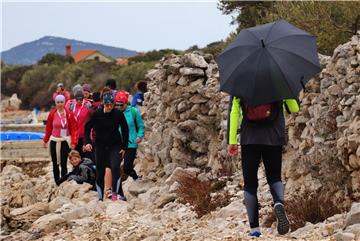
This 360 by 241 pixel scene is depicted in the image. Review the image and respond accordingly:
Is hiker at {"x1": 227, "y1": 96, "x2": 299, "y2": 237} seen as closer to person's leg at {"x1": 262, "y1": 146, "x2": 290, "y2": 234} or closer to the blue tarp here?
person's leg at {"x1": 262, "y1": 146, "x2": 290, "y2": 234}

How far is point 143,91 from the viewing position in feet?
51.0

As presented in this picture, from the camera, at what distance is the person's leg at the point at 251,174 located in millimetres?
7059

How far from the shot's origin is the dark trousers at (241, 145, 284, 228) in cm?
705

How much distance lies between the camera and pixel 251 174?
7.12 metres

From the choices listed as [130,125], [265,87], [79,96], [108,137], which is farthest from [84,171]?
[265,87]

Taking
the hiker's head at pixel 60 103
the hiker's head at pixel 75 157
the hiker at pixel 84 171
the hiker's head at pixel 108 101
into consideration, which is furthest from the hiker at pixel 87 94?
the hiker's head at pixel 108 101

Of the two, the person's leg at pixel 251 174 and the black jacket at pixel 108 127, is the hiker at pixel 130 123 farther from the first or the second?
the person's leg at pixel 251 174

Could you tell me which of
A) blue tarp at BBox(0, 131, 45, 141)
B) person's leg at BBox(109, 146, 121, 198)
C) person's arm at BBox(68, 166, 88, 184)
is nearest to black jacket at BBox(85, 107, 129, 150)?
person's leg at BBox(109, 146, 121, 198)

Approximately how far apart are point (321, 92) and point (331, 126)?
67 centimetres

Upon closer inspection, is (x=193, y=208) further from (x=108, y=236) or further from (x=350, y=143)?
(x=350, y=143)

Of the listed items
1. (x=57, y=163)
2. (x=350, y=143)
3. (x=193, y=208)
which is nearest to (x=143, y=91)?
(x=57, y=163)

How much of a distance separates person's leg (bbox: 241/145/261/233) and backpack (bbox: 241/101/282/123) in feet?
1.01

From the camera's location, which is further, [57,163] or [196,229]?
[57,163]

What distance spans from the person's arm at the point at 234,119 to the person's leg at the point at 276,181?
1.11 ft
